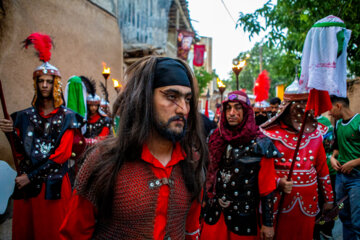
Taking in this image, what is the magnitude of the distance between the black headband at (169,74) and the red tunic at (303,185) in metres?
2.14

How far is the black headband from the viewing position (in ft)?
5.24

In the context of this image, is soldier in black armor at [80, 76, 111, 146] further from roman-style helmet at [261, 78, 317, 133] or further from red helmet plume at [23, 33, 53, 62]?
roman-style helmet at [261, 78, 317, 133]

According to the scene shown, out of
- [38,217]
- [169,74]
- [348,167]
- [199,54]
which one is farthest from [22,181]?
[199,54]

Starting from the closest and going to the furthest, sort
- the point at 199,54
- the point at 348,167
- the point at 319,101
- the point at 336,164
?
the point at 319,101, the point at 348,167, the point at 336,164, the point at 199,54

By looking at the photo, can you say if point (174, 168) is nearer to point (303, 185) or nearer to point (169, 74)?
point (169, 74)

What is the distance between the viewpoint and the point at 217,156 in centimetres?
303

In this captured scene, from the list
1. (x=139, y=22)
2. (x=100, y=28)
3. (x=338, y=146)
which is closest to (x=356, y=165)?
(x=338, y=146)

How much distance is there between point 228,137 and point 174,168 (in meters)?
1.44

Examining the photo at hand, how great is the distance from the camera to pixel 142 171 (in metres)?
1.55

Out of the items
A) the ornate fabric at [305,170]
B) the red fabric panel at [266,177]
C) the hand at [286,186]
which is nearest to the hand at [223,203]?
the red fabric panel at [266,177]

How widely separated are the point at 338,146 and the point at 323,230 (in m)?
1.78

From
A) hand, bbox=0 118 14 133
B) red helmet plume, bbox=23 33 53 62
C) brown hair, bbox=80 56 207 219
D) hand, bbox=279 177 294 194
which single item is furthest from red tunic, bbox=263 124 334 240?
red helmet plume, bbox=23 33 53 62

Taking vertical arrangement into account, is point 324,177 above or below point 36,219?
above

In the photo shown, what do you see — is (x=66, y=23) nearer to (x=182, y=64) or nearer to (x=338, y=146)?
(x=182, y=64)
